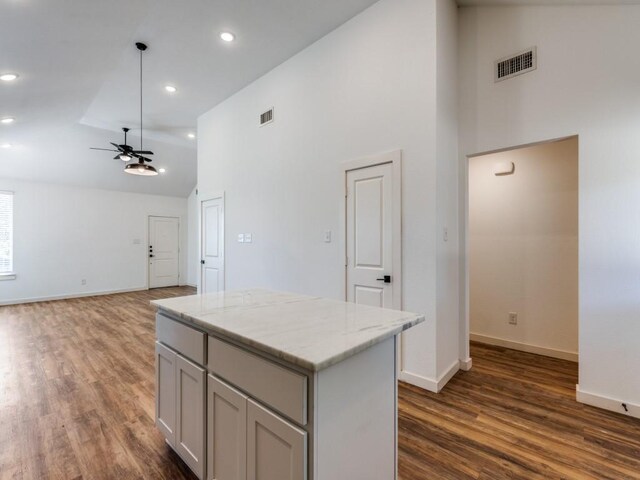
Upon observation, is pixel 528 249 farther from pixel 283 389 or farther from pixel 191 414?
pixel 191 414

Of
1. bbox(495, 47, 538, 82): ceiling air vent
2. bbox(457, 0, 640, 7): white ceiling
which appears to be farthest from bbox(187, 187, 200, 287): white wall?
bbox(495, 47, 538, 82): ceiling air vent

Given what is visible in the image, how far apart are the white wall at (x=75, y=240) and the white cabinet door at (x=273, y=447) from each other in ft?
26.5

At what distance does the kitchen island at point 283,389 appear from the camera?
1.00 m

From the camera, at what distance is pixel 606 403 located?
2254mm

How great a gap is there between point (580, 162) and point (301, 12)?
2.79 meters

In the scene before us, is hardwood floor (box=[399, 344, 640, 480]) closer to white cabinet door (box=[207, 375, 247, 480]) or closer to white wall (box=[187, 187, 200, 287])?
white cabinet door (box=[207, 375, 247, 480])

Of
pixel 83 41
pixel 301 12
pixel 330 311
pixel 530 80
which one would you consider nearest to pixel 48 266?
pixel 83 41

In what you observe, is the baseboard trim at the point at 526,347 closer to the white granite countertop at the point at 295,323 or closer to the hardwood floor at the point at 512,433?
the hardwood floor at the point at 512,433

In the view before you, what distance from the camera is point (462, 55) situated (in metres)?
2.98

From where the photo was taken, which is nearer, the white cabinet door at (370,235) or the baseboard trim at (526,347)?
the white cabinet door at (370,235)

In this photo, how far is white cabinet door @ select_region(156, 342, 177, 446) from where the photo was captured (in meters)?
1.68

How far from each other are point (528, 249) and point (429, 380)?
195 cm

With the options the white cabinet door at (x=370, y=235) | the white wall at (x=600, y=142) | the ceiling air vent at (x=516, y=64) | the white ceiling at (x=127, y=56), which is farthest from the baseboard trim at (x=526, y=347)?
the white ceiling at (x=127, y=56)

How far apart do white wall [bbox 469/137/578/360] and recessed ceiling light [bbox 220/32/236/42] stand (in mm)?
3151
